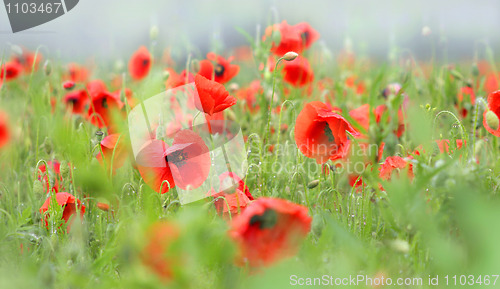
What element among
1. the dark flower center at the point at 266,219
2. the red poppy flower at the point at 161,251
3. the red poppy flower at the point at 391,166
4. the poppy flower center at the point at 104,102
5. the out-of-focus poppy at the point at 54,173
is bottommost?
the out-of-focus poppy at the point at 54,173

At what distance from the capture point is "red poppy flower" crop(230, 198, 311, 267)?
0.74 meters

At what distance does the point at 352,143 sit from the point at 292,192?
0.17 m

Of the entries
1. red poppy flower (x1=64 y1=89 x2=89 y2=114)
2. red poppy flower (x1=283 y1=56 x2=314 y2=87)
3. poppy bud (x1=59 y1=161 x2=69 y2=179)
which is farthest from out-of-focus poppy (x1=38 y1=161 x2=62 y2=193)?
red poppy flower (x1=283 y1=56 x2=314 y2=87)

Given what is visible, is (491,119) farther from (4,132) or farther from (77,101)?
(77,101)

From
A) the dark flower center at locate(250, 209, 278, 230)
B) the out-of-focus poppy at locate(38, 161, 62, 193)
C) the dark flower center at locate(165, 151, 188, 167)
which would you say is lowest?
the out-of-focus poppy at locate(38, 161, 62, 193)

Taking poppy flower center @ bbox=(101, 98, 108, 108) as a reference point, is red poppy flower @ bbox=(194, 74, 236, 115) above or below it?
above

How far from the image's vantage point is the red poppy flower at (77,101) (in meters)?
1.83

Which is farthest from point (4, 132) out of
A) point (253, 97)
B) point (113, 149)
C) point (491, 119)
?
point (491, 119)

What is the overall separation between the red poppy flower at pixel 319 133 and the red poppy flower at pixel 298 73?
0.65 m

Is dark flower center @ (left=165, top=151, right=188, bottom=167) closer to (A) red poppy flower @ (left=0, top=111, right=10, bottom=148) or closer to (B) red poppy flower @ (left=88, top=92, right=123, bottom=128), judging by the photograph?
(B) red poppy flower @ (left=88, top=92, right=123, bottom=128)

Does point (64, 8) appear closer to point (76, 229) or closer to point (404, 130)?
point (76, 229)

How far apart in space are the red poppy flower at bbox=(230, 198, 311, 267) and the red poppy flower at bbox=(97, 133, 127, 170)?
462 millimetres

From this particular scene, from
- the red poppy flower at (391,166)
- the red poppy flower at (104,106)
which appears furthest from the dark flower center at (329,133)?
the red poppy flower at (104,106)

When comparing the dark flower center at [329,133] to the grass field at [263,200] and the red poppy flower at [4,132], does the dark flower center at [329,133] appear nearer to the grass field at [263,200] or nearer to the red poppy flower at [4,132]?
the grass field at [263,200]
